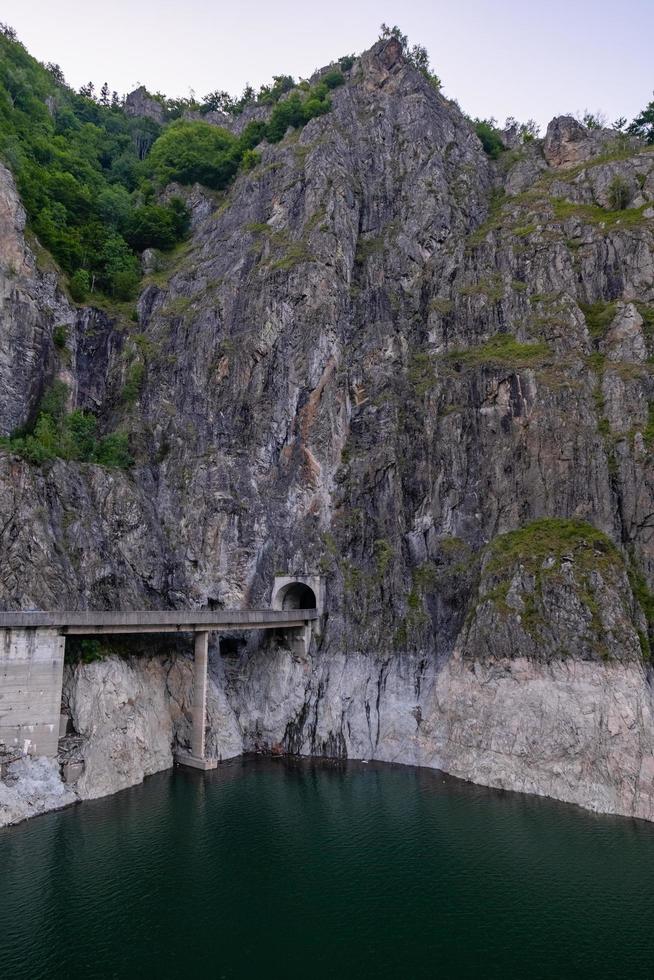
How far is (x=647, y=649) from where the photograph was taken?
42062 mm

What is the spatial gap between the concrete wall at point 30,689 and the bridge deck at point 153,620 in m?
0.68

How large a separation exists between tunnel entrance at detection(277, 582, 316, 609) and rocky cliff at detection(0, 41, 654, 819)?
2077 mm

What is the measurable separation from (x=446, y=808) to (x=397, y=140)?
80519 mm

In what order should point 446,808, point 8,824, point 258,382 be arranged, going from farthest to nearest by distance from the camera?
point 258,382 < point 446,808 < point 8,824

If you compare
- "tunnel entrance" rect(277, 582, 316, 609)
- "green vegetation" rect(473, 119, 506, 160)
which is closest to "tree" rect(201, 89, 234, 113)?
"green vegetation" rect(473, 119, 506, 160)

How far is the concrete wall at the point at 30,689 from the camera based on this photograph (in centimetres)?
3559

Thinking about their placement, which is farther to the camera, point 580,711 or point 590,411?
point 590,411

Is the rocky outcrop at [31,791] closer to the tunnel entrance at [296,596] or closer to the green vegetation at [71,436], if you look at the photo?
the tunnel entrance at [296,596]

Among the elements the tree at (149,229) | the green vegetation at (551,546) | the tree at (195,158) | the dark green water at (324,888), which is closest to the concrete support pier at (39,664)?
the dark green water at (324,888)

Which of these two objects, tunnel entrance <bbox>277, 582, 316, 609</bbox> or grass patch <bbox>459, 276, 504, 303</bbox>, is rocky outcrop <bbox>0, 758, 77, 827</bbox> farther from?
grass patch <bbox>459, 276, 504, 303</bbox>

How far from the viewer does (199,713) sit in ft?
149

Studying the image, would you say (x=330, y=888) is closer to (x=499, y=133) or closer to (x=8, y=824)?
(x=8, y=824)

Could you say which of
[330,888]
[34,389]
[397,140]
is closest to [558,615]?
[330,888]

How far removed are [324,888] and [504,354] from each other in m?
46.3
